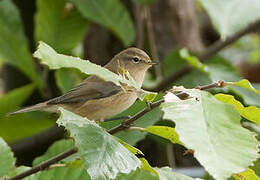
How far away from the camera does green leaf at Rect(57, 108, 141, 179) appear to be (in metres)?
0.98

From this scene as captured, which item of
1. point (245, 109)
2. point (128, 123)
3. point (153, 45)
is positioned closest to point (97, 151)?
point (128, 123)

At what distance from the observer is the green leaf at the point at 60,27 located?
2.47m

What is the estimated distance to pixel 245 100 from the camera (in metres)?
2.13

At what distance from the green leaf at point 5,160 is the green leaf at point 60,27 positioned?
112cm

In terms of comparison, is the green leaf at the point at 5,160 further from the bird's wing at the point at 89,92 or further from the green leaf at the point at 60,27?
the green leaf at the point at 60,27

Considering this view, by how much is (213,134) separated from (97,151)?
249 millimetres

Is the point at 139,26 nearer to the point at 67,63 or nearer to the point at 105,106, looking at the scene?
the point at 105,106

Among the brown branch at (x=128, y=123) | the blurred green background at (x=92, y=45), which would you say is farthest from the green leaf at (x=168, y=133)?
the blurred green background at (x=92, y=45)

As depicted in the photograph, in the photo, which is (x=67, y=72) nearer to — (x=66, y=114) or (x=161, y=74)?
(x=161, y=74)

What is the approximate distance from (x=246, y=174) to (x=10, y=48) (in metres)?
1.69

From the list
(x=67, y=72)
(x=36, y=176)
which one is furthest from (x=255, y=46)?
(x=36, y=176)

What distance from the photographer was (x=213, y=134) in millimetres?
896

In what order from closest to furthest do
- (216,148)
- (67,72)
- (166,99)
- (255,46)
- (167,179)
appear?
(216,148)
(166,99)
(167,179)
(67,72)
(255,46)

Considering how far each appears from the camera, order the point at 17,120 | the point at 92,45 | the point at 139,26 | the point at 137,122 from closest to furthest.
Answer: the point at 137,122
the point at 17,120
the point at 139,26
the point at 92,45
